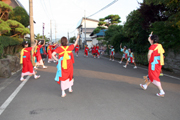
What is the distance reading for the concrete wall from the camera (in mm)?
9188

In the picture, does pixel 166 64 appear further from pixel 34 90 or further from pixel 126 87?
pixel 34 90

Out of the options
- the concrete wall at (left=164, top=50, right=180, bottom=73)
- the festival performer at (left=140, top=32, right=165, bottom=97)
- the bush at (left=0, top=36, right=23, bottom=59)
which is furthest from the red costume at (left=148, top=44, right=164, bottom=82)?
the bush at (left=0, top=36, right=23, bottom=59)

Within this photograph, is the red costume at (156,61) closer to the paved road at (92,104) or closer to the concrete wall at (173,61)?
the paved road at (92,104)

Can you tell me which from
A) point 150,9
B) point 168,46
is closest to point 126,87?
point 168,46

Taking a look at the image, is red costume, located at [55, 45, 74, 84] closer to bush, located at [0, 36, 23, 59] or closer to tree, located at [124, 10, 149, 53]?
bush, located at [0, 36, 23, 59]

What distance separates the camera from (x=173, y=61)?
9.54 m

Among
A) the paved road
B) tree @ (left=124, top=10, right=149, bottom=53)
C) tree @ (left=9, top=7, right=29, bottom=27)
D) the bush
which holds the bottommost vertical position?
the paved road

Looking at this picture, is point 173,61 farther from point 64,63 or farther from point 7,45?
point 7,45

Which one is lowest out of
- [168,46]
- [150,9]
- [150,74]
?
[150,74]

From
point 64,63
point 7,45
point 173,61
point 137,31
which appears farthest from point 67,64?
point 137,31

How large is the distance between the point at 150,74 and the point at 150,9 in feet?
28.1

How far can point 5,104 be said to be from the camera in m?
4.36

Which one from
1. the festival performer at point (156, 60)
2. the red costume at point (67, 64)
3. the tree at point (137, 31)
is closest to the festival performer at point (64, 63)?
the red costume at point (67, 64)

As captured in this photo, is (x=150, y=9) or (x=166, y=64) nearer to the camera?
(x=166, y=64)
